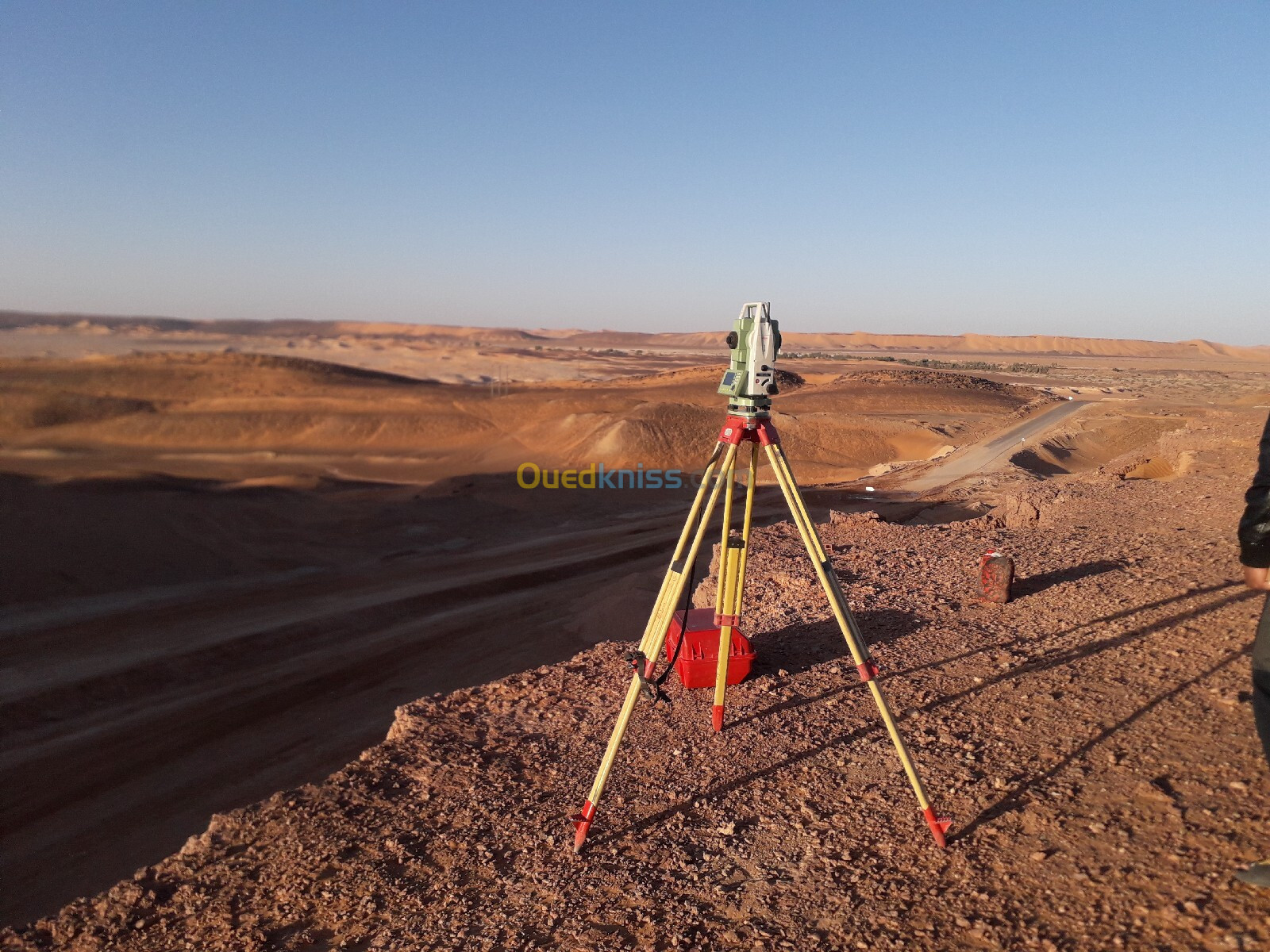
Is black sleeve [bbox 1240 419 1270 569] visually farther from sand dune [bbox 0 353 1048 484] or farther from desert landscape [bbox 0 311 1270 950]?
sand dune [bbox 0 353 1048 484]

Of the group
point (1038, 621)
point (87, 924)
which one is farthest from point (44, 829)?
point (1038, 621)

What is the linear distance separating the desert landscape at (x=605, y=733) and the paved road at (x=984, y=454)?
154 inches

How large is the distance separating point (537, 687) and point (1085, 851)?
4470 mm

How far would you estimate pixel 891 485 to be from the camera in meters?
32.0

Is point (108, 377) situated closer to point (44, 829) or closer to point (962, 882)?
point (44, 829)

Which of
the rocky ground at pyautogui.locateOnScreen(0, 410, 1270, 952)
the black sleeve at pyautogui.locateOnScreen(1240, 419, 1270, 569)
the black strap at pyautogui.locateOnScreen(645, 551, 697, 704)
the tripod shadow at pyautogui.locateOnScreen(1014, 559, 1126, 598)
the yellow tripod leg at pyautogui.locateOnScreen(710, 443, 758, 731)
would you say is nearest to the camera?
the black sleeve at pyautogui.locateOnScreen(1240, 419, 1270, 569)

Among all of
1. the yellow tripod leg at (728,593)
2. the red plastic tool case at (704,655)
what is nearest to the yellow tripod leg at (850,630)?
the yellow tripod leg at (728,593)

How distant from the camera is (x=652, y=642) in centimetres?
457

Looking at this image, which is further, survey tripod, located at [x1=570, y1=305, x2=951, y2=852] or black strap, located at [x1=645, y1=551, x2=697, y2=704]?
black strap, located at [x1=645, y1=551, x2=697, y2=704]

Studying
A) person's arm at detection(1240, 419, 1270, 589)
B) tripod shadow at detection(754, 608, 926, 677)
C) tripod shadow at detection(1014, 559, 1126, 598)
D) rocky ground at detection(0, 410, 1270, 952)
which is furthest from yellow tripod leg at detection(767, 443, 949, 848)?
tripod shadow at detection(1014, 559, 1126, 598)

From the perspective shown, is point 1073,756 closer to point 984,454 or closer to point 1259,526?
point 1259,526

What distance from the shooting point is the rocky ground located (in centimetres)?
371

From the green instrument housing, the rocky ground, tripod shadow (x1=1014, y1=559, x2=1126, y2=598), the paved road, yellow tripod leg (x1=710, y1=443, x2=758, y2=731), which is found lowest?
the paved road

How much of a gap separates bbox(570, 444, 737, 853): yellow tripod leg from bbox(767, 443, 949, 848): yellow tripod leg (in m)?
0.39
